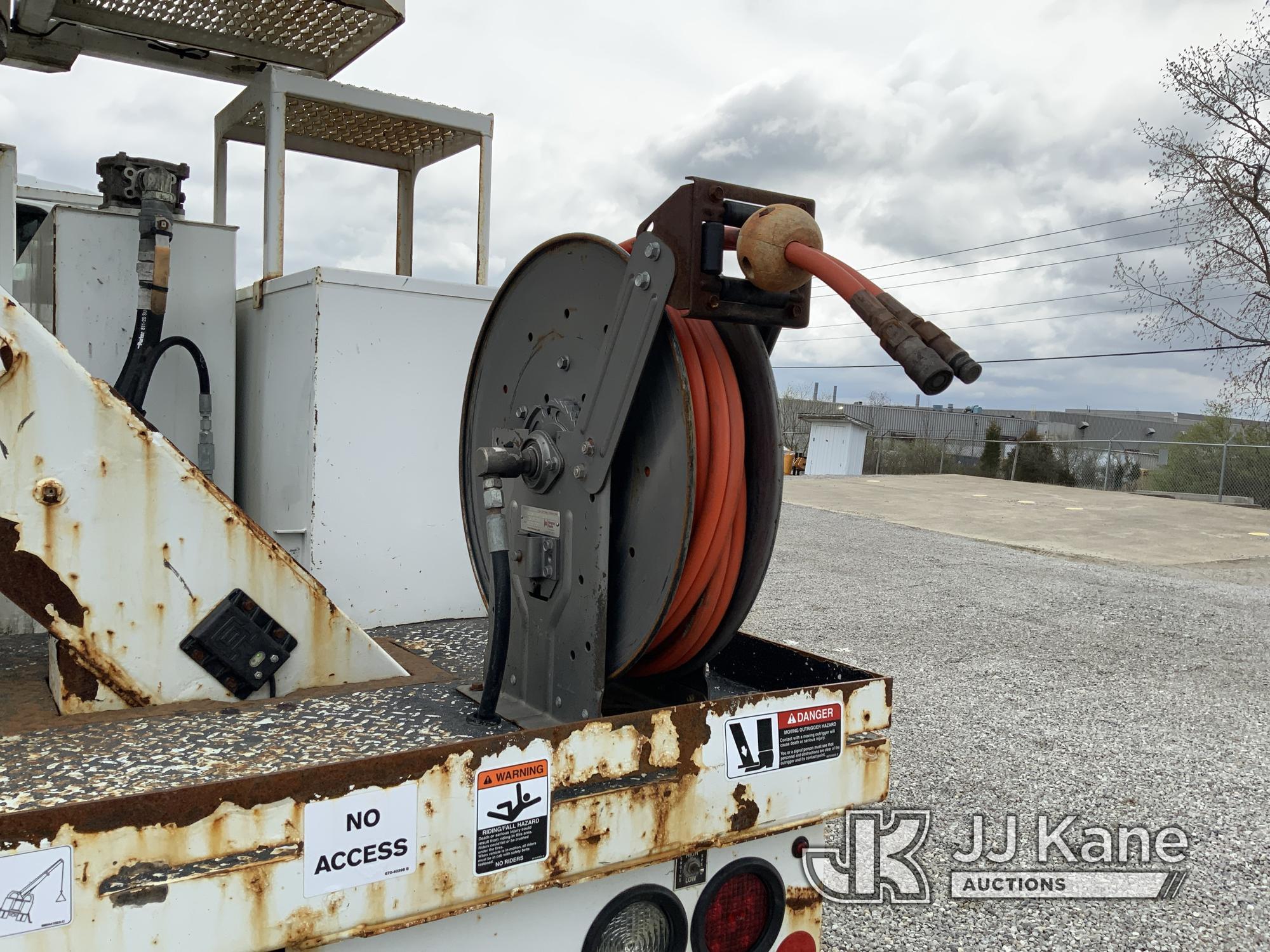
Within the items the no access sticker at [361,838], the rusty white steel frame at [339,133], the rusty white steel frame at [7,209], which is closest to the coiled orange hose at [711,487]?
the no access sticker at [361,838]

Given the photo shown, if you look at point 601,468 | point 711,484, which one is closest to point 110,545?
point 601,468

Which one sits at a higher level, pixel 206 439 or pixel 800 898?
pixel 206 439

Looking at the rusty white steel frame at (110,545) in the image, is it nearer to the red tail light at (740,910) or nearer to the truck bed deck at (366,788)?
the truck bed deck at (366,788)

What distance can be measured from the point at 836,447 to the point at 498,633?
108 feet

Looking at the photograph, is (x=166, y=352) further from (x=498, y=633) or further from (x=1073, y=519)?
(x=1073, y=519)

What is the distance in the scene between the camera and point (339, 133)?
399cm

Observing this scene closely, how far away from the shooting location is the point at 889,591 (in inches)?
375

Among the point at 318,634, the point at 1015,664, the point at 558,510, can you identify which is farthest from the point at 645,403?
the point at 1015,664

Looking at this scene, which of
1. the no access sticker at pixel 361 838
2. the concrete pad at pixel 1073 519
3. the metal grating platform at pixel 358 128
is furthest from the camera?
the concrete pad at pixel 1073 519

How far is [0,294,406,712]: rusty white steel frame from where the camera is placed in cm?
171

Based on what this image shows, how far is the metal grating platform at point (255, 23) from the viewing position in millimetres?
3258

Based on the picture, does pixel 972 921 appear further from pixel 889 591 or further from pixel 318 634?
pixel 889 591

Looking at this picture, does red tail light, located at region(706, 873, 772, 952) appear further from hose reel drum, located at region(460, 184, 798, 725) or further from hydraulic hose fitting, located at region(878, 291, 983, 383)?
hydraulic hose fitting, located at region(878, 291, 983, 383)

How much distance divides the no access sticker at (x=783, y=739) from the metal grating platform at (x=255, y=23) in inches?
A: 102
